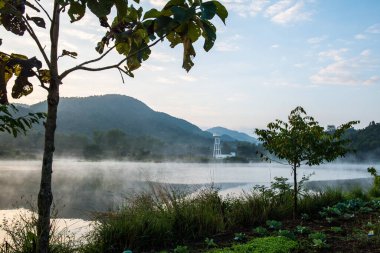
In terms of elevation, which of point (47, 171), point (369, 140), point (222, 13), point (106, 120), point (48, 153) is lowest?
point (47, 171)

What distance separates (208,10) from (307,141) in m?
7.73

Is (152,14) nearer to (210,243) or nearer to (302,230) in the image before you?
(210,243)

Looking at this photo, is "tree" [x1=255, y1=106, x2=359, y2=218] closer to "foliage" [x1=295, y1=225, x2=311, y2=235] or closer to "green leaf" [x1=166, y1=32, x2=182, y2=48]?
"foliage" [x1=295, y1=225, x2=311, y2=235]

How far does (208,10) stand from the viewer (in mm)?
2271

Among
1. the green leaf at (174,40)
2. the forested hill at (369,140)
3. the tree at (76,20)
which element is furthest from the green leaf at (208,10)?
the forested hill at (369,140)

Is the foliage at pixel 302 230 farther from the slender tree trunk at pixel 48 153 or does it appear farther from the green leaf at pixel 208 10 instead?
the green leaf at pixel 208 10

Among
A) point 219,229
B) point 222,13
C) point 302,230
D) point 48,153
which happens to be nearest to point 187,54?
point 222,13

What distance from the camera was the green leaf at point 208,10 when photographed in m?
2.25

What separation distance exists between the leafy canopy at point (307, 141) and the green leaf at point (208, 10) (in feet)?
25.0

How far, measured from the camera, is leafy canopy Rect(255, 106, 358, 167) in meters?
9.52

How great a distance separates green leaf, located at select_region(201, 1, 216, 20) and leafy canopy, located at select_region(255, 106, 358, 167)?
25.0ft

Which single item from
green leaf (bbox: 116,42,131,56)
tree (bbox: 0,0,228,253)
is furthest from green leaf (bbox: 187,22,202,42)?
green leaf (bbox: 116,42,131,56)

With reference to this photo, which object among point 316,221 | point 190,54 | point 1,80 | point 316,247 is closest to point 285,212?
point 316,221

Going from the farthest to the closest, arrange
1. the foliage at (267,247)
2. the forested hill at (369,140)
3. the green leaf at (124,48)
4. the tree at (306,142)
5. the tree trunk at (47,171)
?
the forested hill at (369,140), the tree at (306,142), the foliage at (267,247), the green leaf at (124,48), the tree trunk at (47,171)
